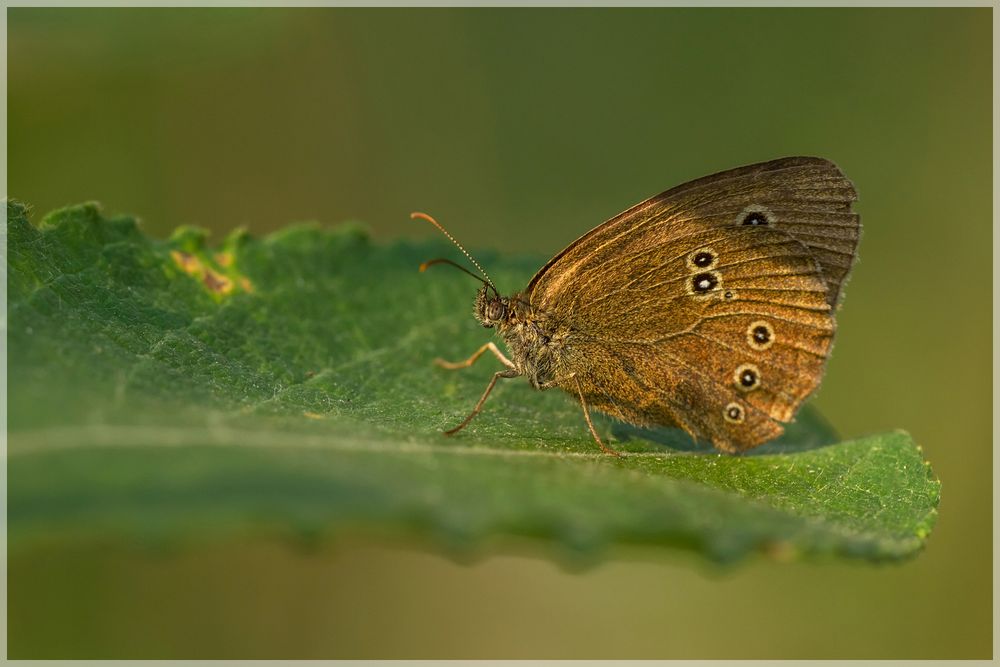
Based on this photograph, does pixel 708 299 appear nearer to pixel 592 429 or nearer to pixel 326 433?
pixel 592 429

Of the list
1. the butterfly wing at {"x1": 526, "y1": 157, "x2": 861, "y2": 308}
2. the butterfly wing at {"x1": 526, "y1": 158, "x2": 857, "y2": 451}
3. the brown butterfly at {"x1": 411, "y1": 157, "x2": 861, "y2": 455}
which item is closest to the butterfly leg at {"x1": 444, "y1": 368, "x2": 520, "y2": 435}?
the brown butterfly at {"x1": 411, "y1": 157, "x2": 861, "y2": 455}

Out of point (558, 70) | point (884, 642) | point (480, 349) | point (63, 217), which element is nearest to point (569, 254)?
point (480, 349)

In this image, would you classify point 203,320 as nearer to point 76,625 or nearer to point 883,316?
point 76,625

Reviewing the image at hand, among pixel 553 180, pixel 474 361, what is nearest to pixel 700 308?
pixel 474 361

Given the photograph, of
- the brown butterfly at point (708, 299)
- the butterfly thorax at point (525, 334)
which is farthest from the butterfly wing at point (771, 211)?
the butterfly thorax at point (525, 334)

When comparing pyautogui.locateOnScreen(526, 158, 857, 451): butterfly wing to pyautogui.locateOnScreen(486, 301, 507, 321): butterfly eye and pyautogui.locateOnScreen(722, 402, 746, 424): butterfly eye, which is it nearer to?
pyautogui.locateOnScreen(722, 402, 746, 424): butterfly eye

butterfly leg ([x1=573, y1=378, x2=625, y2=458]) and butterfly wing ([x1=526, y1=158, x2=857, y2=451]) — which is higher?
butterfly wing ([x1=526, y1=158, x2=857, y2=451])
